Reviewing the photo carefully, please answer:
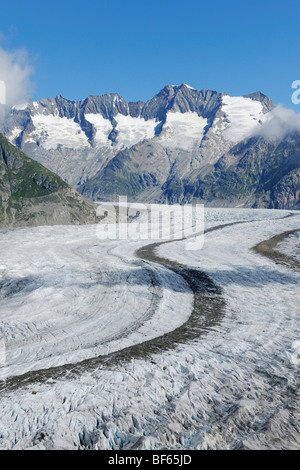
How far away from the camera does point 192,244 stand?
28219mm

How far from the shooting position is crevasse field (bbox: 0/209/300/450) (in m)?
5.29

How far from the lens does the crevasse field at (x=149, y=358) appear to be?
17.3ft

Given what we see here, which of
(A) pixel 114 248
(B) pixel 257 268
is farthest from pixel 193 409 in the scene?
(A) pixel 114 248

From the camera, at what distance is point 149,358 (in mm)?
7773

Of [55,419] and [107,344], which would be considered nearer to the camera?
[55,419]

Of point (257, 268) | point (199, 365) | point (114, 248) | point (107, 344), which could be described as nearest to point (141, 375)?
point (199, 365)

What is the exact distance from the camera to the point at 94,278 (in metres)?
16.1

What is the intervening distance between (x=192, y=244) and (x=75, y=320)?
18.5 m

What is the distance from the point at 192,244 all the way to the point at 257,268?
10050 mm

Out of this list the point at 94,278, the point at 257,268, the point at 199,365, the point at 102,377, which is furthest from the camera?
the point at 257,268

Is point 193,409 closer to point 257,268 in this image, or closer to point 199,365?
point 199,365

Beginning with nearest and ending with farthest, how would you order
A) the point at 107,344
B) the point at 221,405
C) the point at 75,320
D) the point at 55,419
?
the point at 55,419 → the point at 221,405 → the point at 107,344 → the point at 75,320
